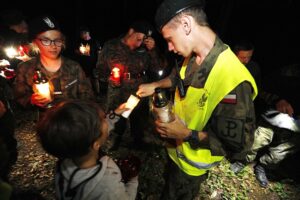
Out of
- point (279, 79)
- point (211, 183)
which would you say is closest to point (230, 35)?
point (279, 79)

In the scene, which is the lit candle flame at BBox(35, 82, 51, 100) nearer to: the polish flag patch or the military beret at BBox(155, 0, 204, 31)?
the military beret at BBox(155, 0, 204, 31)

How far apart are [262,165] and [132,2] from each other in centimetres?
1481

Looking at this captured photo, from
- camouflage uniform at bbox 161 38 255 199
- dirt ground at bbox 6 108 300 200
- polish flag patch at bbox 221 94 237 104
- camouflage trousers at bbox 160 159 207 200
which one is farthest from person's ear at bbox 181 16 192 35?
dirt ground at bbox 6 108 300 200

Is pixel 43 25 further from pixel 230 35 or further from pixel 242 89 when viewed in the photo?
pixel 230 35

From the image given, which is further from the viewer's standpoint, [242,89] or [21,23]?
[21,23]

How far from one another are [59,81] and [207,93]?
2.74 metres

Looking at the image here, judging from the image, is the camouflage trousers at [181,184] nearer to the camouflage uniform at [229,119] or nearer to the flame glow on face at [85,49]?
the camouflage uniform at [229,119]

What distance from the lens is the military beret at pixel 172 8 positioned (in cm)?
222

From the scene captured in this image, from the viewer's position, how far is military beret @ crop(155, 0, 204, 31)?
2225mm

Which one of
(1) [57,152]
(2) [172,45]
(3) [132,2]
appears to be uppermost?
(3) [132,2]

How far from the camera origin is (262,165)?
512 centimetres

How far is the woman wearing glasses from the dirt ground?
2010 millimetres

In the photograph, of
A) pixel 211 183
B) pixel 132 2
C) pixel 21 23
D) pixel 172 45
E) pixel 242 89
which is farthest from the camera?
pixel 132 2

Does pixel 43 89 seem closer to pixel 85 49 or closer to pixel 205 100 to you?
pixel 205 100
